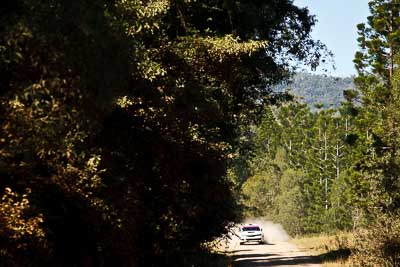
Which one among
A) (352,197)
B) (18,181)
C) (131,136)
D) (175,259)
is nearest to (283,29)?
(175,259)

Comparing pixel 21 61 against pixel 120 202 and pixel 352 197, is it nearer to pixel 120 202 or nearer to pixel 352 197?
pixel 120 202

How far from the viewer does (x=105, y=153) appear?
39.8ft

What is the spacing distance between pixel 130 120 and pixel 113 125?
1.15 ft

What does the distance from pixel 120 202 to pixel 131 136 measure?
1.34 m

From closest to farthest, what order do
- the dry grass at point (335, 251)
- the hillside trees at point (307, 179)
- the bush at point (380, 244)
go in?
1. the bush at point (380, 244)
2. the dry grass at point (335, 251)
3. the hillside trees at point (307, 179)

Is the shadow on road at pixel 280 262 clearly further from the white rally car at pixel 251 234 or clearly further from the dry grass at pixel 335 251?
the white rally car at pixel 251 234

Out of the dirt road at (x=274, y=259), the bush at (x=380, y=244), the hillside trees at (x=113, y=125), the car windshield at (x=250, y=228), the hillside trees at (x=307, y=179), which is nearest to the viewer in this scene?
the hillside trees at (x=113, y=125)

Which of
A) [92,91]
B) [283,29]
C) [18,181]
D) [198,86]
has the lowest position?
[18,181]

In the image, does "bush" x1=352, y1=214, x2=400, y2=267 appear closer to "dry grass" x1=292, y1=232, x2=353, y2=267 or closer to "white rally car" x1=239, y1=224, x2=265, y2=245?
"dry grass" x1=292, y1=232, x2=353, y2=267

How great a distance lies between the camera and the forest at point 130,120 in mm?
7602

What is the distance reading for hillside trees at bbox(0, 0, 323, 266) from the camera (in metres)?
7.56

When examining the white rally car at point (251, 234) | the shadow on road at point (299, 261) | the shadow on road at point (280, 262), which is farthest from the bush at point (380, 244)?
the white rally car at point (251, 234)

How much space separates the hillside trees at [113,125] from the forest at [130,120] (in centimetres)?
2

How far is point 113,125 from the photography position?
1239 cm
